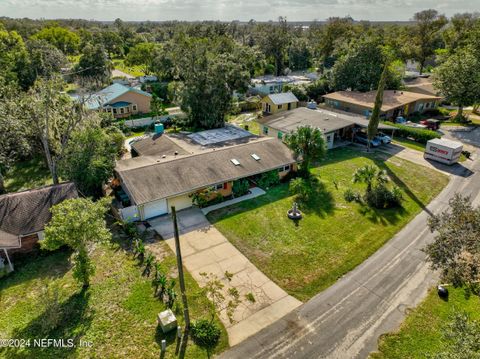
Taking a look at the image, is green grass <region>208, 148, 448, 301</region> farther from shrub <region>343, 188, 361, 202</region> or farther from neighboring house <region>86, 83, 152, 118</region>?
neighboring house <region>86, 83, 152, 118</region>

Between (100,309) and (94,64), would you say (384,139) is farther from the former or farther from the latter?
(94,64)

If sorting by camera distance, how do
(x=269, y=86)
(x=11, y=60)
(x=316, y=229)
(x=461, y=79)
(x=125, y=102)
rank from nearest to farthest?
1. (x=316, y=229)
2. (x=461, y=79)
3. (x=125, y=102)
4. (x=11, y=60)
5. (x=269, y=86)

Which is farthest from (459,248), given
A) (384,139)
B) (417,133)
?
(417,133)

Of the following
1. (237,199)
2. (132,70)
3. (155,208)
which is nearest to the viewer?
(155,208)

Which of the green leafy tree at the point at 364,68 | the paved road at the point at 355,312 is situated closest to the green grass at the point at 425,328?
the paved road at the point at 355,312

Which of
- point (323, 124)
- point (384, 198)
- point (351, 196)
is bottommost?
point (351, 196)

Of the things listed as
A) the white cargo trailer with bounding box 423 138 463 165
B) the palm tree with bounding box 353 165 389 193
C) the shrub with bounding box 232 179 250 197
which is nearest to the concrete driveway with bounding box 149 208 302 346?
the shrub with bounding box 232 179 250 197

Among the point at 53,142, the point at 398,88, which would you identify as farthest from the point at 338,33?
the point at 53,142

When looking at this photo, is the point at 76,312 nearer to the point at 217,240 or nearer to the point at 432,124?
the point at 217,240
